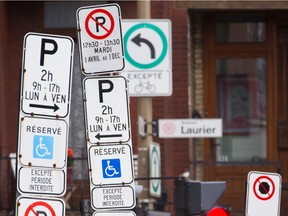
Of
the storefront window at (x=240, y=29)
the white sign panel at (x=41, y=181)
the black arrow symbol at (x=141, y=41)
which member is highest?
the storefront window at (x=240, y=29)

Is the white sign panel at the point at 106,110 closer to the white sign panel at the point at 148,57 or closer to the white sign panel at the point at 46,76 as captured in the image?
the white sign panel at the point at 46,76

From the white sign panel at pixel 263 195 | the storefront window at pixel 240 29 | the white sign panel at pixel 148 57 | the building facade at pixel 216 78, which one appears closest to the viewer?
the white sign panel at pixel 263 195

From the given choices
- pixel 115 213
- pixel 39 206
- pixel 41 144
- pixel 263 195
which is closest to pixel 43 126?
pixel 41 144

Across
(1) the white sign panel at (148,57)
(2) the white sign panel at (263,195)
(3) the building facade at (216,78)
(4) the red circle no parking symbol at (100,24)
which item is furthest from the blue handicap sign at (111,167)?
(3) the building facade at (216,78)

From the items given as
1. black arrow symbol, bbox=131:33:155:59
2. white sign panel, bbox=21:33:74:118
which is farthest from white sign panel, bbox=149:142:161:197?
white sign panel, bbox=21:33:74:118

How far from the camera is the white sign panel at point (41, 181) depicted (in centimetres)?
760

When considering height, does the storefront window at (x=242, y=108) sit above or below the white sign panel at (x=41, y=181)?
above

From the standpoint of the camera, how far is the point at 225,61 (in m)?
17.6

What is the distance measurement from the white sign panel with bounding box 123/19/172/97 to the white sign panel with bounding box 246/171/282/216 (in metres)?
1.46

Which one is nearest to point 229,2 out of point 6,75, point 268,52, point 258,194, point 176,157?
point 268,52

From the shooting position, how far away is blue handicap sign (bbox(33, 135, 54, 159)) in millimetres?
7586

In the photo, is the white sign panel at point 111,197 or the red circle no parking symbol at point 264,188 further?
the red circle no parking symbol at point 264,188

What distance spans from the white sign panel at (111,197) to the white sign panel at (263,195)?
9.43ft

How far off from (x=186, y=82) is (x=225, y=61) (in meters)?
1.36
